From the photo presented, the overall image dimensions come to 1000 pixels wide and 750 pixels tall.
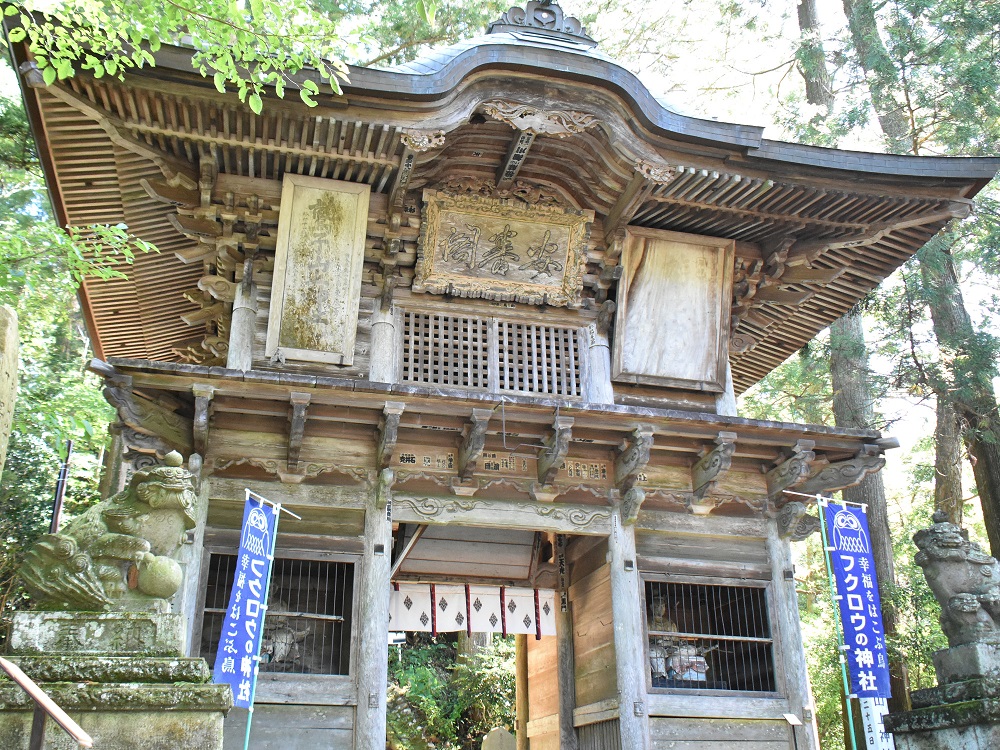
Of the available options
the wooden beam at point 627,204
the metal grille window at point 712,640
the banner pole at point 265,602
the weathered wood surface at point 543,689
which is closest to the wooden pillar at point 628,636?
the metal grille window at point 712,640

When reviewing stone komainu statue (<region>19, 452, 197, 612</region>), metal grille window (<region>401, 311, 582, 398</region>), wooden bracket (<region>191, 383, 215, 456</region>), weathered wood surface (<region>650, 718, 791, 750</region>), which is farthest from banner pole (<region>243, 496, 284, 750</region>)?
weathered wood surface (<region>650, 718, 791, 750</region>)

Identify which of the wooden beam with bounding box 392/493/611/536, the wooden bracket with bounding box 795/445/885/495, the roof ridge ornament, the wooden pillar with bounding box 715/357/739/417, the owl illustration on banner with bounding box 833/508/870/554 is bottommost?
the owl illustration on banner with bounding box 833/508/870/554

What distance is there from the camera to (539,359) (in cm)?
1038

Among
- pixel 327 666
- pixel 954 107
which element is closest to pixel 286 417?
pixel 327 666

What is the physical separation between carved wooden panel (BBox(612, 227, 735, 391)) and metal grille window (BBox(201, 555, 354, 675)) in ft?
13.6

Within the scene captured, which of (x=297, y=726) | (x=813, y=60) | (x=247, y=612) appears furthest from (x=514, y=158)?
(x=813, y=60)

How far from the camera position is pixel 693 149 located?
962cm

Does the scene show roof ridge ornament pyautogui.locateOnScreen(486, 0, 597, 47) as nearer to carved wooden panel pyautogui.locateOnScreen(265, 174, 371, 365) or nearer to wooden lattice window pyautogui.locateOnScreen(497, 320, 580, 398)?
carved wooden panel pyautogui.locateOnScreen(265, 174, 371, 365)

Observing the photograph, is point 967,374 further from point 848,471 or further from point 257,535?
point 257,535

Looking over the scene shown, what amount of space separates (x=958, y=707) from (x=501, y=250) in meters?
6.54

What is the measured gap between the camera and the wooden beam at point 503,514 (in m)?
9.12

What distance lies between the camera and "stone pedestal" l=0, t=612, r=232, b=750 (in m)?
5.20

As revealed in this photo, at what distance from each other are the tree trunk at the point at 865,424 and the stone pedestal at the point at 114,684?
11649 mm

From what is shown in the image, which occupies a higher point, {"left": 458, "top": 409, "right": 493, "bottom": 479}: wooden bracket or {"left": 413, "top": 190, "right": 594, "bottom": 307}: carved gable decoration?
{"left": 413, "top": 190, "right": 594, "bottom": 307}: carved gable decoration
